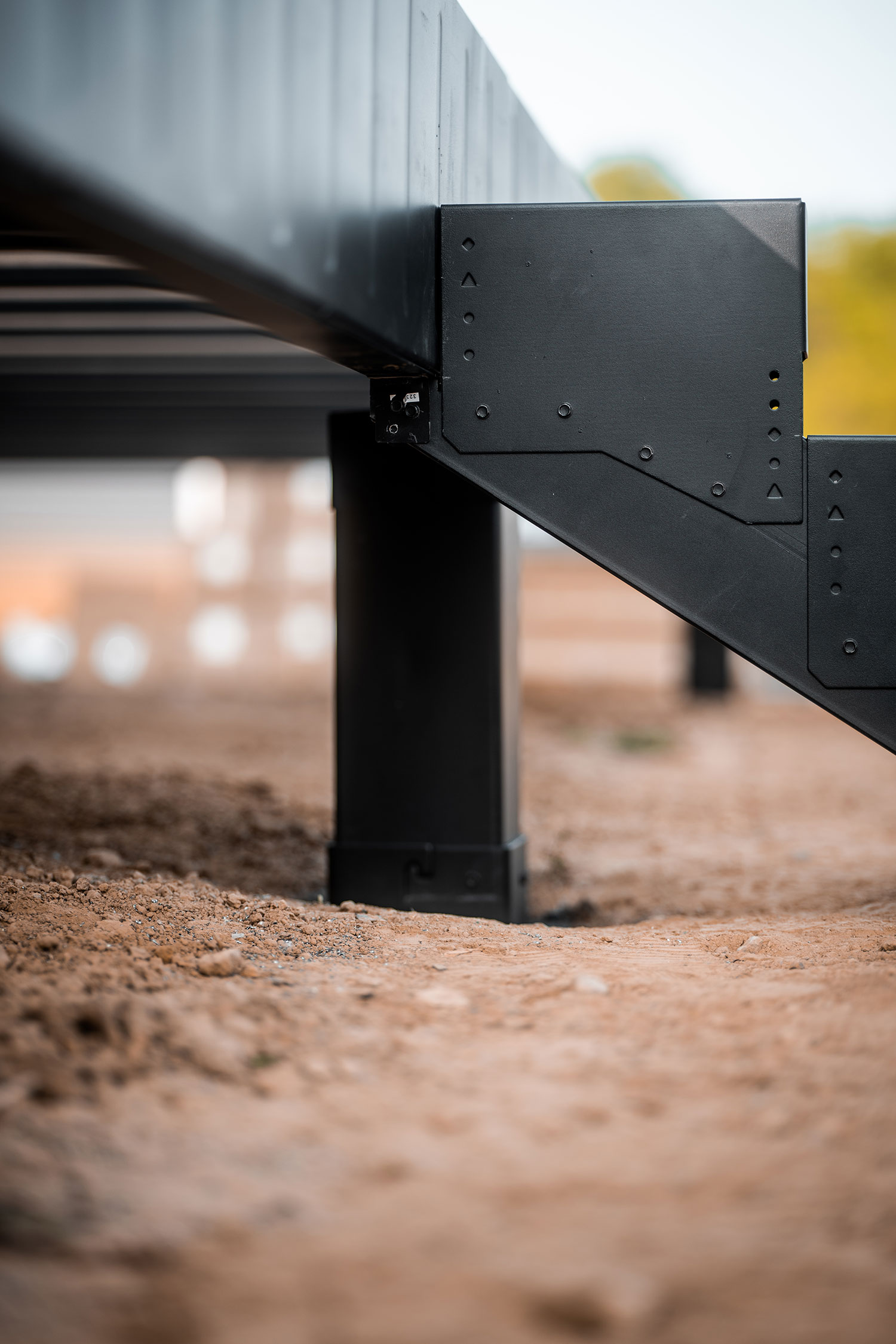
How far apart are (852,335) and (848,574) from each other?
56.6 ft

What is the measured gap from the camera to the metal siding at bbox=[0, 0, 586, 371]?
228 centimetres

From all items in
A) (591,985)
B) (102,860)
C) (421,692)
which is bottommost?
(102,860)

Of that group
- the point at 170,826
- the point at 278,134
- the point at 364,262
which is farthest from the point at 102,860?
the point at 278,134

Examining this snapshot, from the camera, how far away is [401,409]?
402cm

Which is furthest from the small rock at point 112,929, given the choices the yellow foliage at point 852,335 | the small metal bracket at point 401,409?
the yellow foliage at point 852,335

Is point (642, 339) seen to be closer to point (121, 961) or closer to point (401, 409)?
point (401, 409)

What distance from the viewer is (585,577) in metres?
20.3

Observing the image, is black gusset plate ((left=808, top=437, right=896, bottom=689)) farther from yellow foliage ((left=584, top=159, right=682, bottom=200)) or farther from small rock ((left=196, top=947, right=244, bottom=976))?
yellow foliage ((left=584, top=159, right=682, bottom=200))

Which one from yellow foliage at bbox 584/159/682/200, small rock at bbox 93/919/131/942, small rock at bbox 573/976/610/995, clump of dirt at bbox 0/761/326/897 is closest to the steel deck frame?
clump of dirt at bbox 0/761/326/897

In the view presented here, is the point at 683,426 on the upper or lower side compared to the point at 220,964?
upper

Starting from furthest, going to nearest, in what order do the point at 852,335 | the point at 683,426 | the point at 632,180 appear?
the point at 632,180 < the point at 852,335 < the point at 683,426

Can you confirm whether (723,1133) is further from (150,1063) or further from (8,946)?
(8,946)

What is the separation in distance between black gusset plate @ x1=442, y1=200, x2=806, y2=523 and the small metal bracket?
0.09 meters

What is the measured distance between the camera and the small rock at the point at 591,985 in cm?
323
